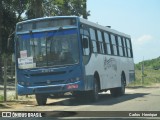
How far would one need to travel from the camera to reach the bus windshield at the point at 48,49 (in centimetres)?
2016

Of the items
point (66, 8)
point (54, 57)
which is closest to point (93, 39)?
point (54, 57)

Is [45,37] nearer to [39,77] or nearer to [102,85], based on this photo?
[39,77]

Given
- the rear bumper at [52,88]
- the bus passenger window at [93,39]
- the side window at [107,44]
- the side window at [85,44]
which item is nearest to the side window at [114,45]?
the side window at [107,44]

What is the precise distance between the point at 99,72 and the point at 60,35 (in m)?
3.33

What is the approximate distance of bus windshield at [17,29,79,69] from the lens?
66.1 ft

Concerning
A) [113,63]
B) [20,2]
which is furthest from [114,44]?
[20,2]

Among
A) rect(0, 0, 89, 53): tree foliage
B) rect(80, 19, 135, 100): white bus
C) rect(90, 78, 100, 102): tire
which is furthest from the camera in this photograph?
rect(0, 0, 89, 53): tree foliage

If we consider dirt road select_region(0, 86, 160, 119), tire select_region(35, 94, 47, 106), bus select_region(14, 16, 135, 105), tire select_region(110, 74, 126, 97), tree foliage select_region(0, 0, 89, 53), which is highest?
tree foliage select_region(0, 0, 89, 53)

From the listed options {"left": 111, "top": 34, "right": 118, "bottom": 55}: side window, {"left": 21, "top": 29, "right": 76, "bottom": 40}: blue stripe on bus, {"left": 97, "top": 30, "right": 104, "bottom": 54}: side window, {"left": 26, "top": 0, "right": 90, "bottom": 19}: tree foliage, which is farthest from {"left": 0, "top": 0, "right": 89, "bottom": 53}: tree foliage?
{"left": 21, "top": 29, "right": 76, "bottom": 40}: blue stripe on bus

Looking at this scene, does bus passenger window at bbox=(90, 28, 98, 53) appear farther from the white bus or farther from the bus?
the bus

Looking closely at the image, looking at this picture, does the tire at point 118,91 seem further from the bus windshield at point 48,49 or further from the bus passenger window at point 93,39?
the bus windshield at point 48,49

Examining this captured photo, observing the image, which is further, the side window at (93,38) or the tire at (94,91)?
the side window at (93,38)

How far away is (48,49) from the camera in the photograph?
800 inches

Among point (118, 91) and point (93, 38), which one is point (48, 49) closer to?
point (93, 38)
